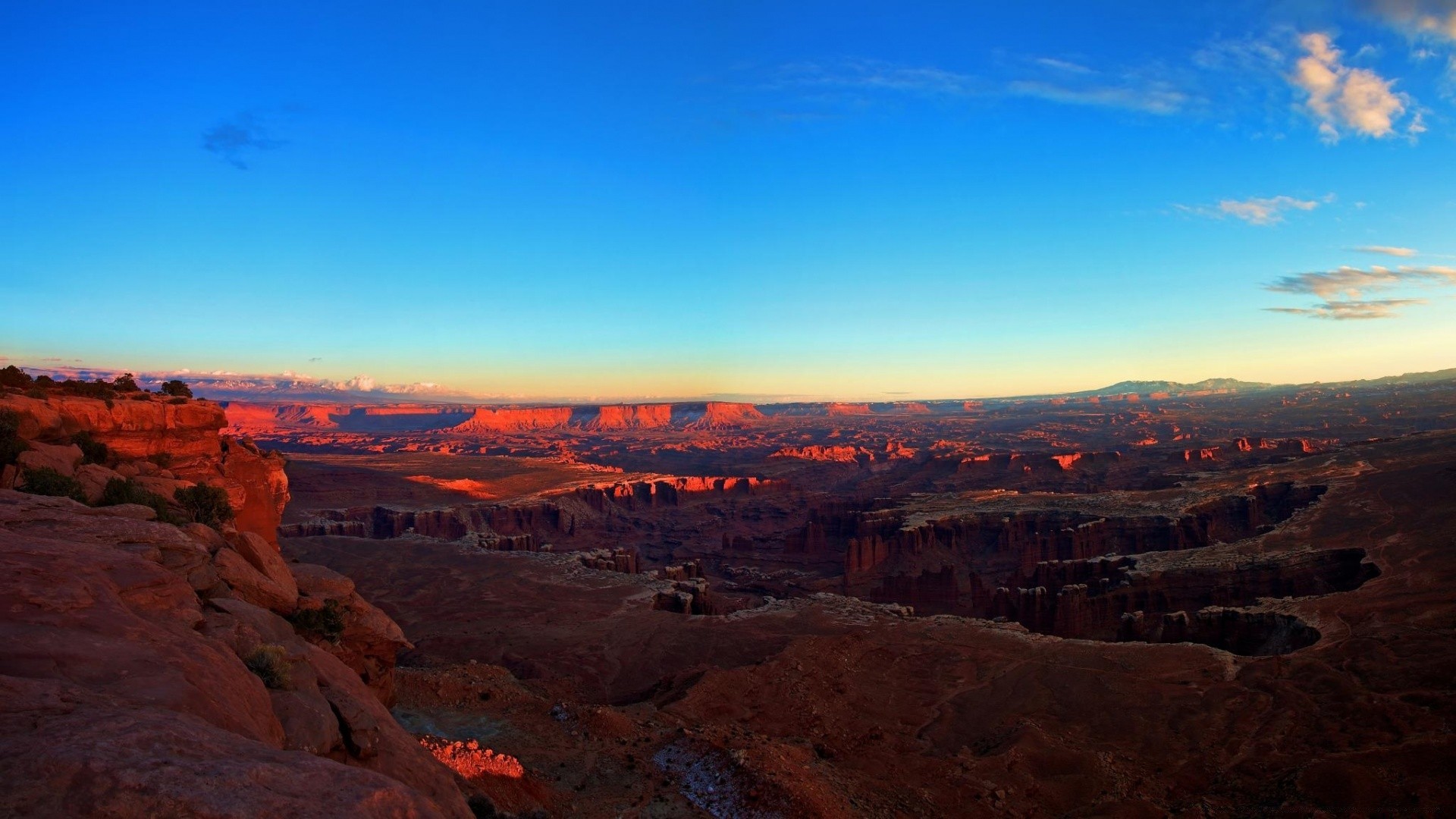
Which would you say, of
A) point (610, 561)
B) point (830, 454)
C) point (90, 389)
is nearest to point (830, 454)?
point (830, 454)

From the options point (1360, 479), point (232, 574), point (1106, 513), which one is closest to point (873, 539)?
point (1106, 513)

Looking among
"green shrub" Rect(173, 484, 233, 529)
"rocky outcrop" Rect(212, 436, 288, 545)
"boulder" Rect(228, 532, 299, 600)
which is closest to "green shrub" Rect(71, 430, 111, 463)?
"green shrub" Rect(173, 484, 233, 529)

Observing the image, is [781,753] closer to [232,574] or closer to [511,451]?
[232,574]

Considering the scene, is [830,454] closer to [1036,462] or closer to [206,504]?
[1036,462]

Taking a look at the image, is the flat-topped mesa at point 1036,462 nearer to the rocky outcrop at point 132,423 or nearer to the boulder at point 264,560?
the rocky outcrop at point 132,423

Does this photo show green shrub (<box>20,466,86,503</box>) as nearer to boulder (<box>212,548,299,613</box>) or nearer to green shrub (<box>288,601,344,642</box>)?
boulder (<box>212,548,299,613</box>)

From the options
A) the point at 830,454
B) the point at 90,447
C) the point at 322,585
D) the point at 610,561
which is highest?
the point at 90,447

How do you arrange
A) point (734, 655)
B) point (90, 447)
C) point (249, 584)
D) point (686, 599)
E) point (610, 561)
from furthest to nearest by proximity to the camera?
point (610, 561)
point (686, 599)
point (734, 655)
point (90, 447)
point (249, 584)
